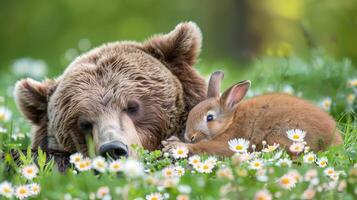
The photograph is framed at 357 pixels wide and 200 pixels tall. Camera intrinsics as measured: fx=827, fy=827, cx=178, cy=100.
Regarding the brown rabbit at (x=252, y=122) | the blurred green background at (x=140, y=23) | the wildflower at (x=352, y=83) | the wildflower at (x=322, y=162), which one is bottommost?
the wildflower at (x=322, y=162)

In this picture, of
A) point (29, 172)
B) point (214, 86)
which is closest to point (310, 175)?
point (29, 172)

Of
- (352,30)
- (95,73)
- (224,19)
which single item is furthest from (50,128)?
(224,19)

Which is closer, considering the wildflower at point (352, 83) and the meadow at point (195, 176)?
the meadow at point (195, 176)

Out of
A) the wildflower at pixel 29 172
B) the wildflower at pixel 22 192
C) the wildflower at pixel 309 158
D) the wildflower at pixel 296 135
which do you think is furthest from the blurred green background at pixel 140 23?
the wildflower at pixel 22 192

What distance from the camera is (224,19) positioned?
2517 centimetres

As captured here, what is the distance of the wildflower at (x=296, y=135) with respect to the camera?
16.6 feet

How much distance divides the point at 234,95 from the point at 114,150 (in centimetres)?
103

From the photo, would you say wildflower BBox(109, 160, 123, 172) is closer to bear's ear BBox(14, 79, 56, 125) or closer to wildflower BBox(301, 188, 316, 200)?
wildflower BBox(301, 188, 316, 200)

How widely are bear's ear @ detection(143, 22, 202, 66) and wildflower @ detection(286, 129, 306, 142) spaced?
152 cm

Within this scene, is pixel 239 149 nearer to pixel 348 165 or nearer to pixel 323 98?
pixel 348 165

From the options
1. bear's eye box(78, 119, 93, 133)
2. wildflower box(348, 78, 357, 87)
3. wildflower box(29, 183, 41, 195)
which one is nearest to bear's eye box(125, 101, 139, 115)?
bear's eye box(78, 119, 93, 133)

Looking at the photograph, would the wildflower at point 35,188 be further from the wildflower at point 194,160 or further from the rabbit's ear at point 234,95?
the rabbit's ear at point 234,95

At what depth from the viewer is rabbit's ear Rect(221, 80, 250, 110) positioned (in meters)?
5.73

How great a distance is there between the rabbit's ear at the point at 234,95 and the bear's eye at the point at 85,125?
980 millimetres
